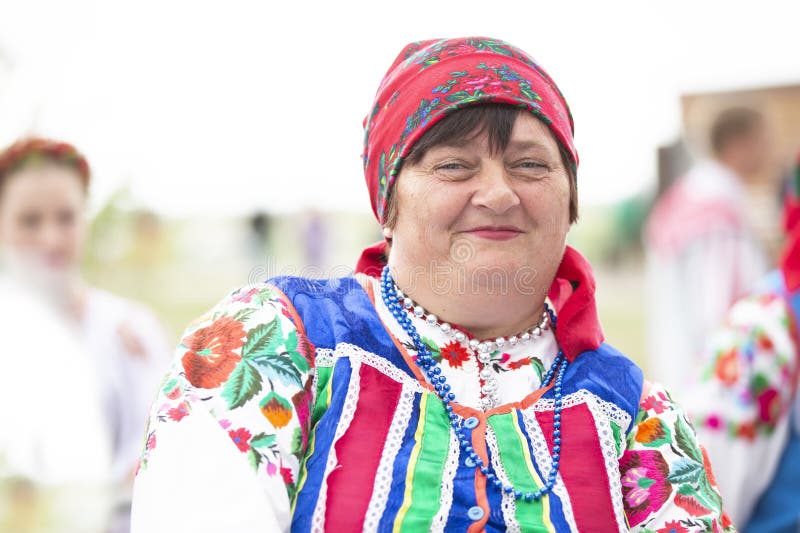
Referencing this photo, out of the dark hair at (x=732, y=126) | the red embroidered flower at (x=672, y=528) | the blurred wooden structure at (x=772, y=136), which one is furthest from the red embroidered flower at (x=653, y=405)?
the dark hair at (x=732, y=126)

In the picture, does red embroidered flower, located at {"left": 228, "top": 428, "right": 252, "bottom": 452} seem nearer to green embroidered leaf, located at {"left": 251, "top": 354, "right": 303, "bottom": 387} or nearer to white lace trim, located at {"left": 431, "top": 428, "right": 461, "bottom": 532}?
green embroidered leaf, located at {"left": 251, "top": 354, "right": 303, "bottom": 387}

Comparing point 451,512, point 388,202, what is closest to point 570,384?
point 451,512

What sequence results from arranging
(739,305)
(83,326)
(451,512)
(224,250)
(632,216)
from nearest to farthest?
(451,512) < (739,305) < (83,326) < (632,216) < (224,250)

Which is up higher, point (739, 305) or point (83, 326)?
point (739, 305)

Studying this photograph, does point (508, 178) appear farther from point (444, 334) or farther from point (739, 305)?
point (739, 305)

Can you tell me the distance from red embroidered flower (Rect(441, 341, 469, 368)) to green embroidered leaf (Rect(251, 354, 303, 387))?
30 centimetres

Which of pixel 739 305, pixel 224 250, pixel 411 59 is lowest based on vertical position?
pixel 224 250

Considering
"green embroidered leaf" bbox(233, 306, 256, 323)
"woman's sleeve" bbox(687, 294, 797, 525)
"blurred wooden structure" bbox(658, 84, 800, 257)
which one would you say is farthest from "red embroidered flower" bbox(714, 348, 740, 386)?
"blurred wooden structure" bbox(658, 84, 800, 257)

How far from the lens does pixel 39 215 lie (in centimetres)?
348

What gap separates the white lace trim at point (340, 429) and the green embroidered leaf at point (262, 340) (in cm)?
14

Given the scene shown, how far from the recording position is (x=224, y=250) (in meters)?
19.7

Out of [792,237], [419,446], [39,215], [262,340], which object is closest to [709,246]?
[792,237]

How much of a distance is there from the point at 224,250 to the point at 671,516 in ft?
61.4

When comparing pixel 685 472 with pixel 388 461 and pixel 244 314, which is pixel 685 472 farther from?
pixel 244 314
